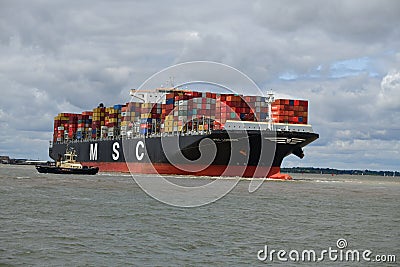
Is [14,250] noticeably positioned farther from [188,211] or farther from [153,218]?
[188,211]

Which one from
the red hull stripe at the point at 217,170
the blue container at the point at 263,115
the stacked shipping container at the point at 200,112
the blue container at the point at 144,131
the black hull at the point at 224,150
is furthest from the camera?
the blue container at the point at 144,131

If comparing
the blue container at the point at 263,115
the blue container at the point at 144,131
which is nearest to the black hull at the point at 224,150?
the blue container at the point at 144,131

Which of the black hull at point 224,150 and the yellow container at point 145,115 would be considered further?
the yellow container at point 145,115

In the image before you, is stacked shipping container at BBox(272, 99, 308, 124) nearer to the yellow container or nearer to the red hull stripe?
the red hull stripe

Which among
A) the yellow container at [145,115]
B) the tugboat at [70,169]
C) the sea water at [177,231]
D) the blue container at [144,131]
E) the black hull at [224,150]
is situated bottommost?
the sea water at [177,231]

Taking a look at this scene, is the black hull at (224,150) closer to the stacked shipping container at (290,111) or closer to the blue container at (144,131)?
the blue container at (144,131)

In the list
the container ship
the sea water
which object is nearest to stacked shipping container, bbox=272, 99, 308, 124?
the container ship

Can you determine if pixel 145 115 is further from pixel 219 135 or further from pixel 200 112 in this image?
pixel 219 135

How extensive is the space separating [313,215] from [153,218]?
7.43 m

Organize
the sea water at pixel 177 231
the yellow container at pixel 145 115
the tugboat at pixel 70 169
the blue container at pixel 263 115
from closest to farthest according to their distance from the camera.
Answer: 1. the sea water at pixel 177 231
2. the blue container at pixel 263 115
3. the tugboat at pixel 70 169
4. the yellow container at pixel 145 115

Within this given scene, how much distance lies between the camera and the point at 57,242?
16453 mm

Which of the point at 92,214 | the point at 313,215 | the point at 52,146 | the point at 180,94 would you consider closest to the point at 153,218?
the point at 92,214

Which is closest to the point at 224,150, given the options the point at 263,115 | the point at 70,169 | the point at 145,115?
the point at 263,115

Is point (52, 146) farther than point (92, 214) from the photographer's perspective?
Yes
